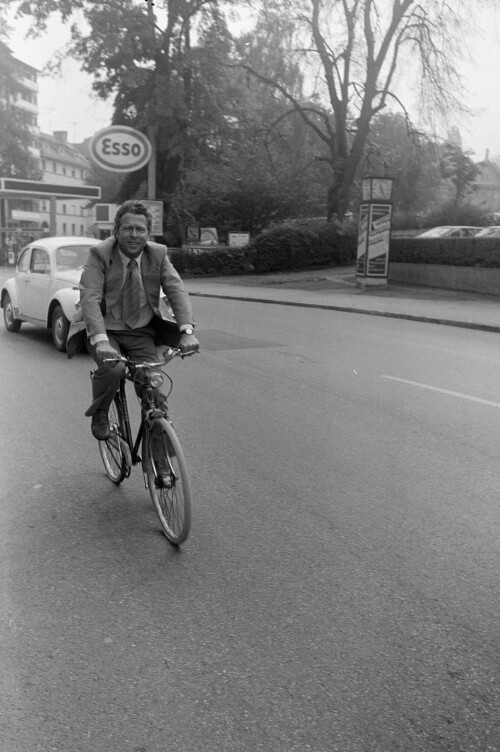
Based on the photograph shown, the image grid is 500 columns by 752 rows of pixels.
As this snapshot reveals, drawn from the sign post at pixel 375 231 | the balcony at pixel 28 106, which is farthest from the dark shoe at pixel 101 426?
the balcony at pixel 28 106

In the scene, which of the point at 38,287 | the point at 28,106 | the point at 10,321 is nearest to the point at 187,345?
the point at 38,287

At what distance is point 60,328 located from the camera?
37.5 feet

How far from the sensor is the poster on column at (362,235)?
981 inches

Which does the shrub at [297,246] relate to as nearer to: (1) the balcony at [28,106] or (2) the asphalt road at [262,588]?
(2) the asphalt road at [262,588]

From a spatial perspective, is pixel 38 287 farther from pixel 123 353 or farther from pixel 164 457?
pixel 164 457

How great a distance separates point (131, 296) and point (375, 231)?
21046 mm

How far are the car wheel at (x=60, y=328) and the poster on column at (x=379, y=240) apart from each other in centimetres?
1502

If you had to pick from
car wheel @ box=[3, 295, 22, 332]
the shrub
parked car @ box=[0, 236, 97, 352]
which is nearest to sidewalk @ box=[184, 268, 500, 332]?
the shrub

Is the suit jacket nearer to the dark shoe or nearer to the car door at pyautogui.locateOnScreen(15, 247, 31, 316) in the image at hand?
the dark shoe

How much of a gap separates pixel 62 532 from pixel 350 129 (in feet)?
114

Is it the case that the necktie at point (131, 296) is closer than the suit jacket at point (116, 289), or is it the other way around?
the suit jacket at point (116, 289)

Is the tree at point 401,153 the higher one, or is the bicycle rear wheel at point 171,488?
the tree at point 401,153

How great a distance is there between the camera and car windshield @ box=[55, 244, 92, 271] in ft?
39.3

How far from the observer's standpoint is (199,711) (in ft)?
8.80
